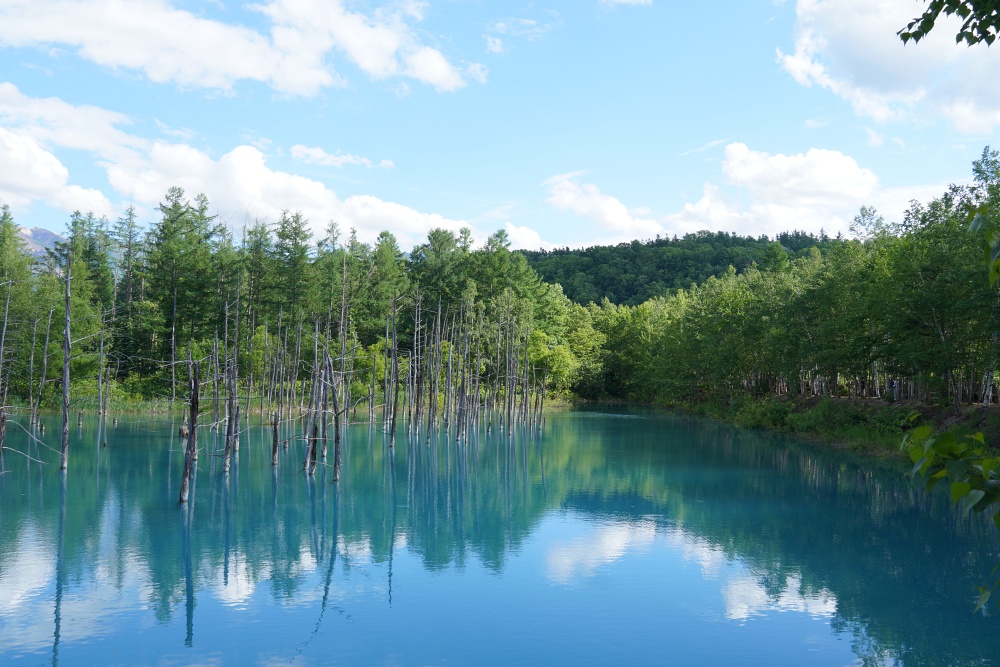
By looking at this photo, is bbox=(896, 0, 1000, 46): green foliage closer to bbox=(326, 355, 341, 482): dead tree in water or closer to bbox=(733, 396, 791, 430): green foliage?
bbox=(326, 355, 341, 482): dead tree in water

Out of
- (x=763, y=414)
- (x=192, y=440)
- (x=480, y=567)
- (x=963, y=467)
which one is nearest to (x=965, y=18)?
(x=963, y=467)

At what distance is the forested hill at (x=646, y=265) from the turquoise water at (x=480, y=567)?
7323 cm

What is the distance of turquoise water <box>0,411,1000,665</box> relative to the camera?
10.7 meters

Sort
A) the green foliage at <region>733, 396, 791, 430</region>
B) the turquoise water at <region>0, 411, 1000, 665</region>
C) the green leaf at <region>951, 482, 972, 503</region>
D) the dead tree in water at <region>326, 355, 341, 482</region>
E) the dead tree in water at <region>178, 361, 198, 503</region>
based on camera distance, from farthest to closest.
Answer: the green foliage at <region>733, 396, 791, 430</region> → the dead tree in water at <region>326, 355, 341, 482</region> → the dead tree in water at <region>178, 361, 198, 503</region> → the turquoise water at <region>0, 411, 1000, 665</region> → the green leaf at <region>951, 482, 972, 503</region>

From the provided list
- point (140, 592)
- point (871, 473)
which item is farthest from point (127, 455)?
point (871, 473)

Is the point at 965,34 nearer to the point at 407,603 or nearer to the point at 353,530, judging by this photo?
the point at 407,603

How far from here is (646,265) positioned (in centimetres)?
10569

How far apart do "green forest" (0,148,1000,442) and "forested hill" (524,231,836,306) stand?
20.7 m

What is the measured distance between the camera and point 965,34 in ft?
14.9

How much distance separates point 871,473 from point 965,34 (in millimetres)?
24919

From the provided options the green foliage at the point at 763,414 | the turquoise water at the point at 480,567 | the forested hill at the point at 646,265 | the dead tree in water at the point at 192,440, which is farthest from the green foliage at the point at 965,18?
the forested hill at the point at 646,265

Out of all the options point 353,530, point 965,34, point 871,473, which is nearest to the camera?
point 965,34

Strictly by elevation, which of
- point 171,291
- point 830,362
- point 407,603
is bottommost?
point 407,603

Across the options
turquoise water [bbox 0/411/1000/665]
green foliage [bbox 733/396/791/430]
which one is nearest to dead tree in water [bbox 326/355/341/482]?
turquoise water [bbox 0/411/1000/665]
